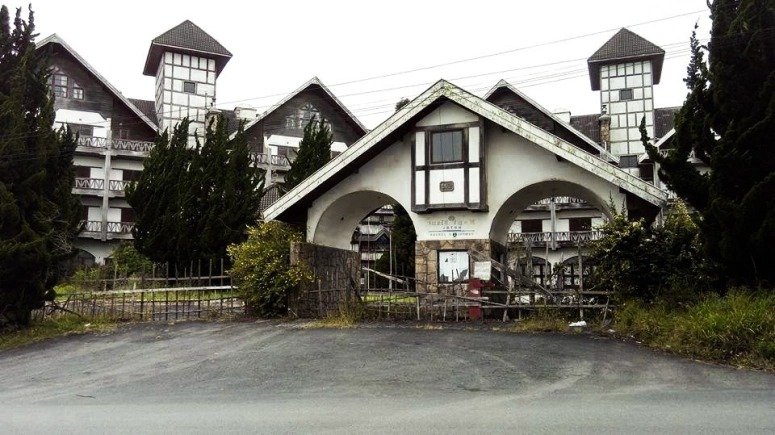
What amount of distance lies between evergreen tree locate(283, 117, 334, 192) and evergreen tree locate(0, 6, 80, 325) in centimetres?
1409

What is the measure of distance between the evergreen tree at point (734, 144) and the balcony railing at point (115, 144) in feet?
119

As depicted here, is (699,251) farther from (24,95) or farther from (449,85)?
(24,95)

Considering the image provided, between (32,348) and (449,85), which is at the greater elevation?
(449,85)

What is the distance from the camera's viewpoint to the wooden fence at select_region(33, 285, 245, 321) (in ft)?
58.7

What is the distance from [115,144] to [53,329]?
28685 mm

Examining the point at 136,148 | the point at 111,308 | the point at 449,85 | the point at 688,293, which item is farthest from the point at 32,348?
the point at 136,148

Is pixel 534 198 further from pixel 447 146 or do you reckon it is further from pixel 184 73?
pixel 184 73

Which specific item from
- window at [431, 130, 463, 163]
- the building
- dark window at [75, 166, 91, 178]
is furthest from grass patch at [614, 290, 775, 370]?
dark window at [75, 166, 91, 178]

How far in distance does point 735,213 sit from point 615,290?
3.71m

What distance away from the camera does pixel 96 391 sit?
30.5 ft

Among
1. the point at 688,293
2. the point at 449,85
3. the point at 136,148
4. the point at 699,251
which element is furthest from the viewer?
the point at 136,148

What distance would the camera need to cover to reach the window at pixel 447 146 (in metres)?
17.9

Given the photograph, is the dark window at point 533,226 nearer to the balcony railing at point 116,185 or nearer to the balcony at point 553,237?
the balcony at point 553,237

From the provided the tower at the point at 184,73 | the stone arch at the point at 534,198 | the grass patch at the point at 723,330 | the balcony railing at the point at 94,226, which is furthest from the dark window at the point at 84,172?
the grass patch at the point at 723,330
